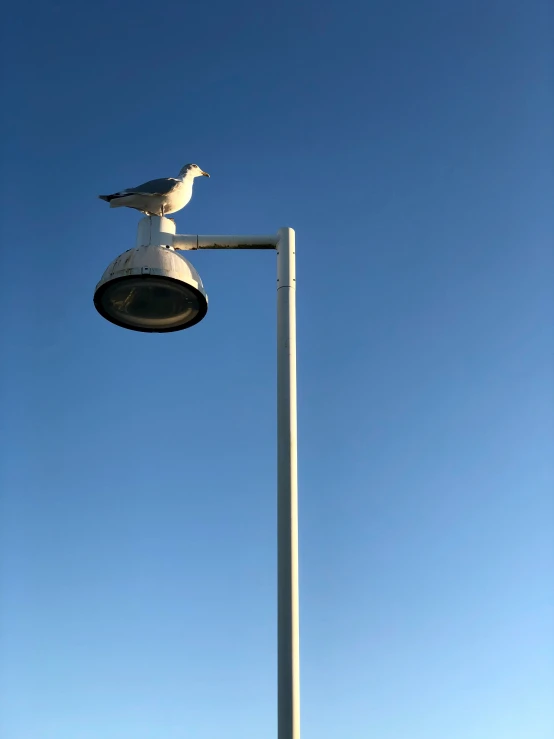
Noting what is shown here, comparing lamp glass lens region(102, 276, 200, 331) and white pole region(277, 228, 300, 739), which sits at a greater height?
lamp glass lens region(102, 276, 200, 331)

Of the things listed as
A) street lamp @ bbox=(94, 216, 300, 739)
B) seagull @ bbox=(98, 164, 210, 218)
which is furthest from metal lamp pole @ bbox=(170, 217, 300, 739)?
seagull @ bbox=(98, 164, 210, 218)

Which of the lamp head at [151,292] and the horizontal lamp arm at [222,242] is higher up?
the horizontal lamp arm at [222,242]

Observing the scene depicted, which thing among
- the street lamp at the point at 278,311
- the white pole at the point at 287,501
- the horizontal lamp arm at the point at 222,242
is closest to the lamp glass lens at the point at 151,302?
the street lamp at the point at 278,311

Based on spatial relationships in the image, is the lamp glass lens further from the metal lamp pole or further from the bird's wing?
the bird's wing

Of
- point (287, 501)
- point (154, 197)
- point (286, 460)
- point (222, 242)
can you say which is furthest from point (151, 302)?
point (287, 501)

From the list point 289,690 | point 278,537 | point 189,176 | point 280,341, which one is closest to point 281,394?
point 280,341

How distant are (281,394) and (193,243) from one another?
1391mm

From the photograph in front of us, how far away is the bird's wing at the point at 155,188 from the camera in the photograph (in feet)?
20.2

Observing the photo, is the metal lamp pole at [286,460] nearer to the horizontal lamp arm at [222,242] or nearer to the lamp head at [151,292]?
the horizontal lamp arm at [222,242]

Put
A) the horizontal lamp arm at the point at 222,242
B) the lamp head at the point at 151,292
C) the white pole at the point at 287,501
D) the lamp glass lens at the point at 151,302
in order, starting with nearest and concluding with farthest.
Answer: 1. the white pole at the point at 287,501
2. the lamp head at the point at 151,292
3. the lamp glass lens at the point at 151,302
4. the horizontal lamp arm at the point at 222,242

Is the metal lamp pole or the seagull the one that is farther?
the seagull

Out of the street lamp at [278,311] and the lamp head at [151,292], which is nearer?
the street lamp at [278,311]

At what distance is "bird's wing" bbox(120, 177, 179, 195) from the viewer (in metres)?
6.16

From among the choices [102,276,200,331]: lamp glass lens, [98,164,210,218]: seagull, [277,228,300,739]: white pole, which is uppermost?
[98,164,210,218]: seagull
